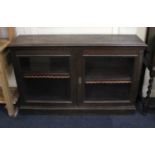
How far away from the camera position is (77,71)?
5.63 feet

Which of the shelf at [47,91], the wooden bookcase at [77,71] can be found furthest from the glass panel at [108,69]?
the shelf at [47,91]

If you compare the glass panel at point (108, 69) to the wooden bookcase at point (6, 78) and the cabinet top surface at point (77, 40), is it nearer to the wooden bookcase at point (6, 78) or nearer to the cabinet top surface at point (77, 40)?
the cabinet top surface at point (77, 40)

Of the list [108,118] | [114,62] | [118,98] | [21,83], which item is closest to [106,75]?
[114,62]

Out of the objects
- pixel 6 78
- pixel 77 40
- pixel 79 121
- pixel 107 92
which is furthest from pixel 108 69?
pixel 6 78

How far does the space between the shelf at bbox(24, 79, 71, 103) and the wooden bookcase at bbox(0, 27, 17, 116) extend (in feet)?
0.55

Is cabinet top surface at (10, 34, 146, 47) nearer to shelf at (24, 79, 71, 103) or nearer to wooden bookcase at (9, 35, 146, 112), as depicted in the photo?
wooden bookcase at (9, 35, 146, 112)

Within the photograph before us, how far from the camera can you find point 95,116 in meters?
1.94

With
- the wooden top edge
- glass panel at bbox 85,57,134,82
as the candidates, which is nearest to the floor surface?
glass panel at bbox 85,57,134,82

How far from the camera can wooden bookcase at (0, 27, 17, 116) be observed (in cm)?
166

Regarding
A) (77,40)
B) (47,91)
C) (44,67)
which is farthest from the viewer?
(47,91)

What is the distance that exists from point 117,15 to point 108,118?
147cm

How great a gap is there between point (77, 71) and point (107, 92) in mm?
435

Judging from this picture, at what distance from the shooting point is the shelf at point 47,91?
1.88m

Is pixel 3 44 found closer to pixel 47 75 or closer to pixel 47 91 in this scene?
pixel 47 75
